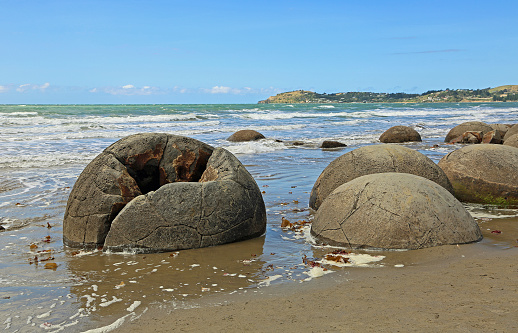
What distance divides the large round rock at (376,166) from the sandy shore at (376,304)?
2.60 metres

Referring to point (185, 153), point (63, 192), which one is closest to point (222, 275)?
point (185, 153)

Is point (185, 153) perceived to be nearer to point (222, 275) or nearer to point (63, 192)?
point (222, 275)

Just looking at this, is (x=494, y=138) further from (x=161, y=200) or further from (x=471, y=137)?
(x=161, y=200)

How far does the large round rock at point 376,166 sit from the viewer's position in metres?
7.47

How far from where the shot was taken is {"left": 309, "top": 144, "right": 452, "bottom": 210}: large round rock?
747 centimetres

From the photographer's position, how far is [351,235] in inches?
222

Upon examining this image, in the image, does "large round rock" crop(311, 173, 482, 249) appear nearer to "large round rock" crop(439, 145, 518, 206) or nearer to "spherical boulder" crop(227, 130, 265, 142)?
"large round rock" crop(439, 145, 518, 206)

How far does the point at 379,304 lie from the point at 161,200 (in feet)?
9.63

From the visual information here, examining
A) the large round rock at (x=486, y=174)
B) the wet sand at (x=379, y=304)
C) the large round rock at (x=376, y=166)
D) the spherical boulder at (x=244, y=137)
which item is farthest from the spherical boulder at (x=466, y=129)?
the wet sand at (x=379, y=304)

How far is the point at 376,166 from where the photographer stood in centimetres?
749

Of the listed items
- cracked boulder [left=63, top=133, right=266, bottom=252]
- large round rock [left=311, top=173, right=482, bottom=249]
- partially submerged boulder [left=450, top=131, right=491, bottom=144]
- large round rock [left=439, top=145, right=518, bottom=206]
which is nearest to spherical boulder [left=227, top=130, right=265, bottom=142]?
partially submerged boulder [left=450, top=131, right=491, bottom=144]

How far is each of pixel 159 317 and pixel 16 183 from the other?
29.0ft

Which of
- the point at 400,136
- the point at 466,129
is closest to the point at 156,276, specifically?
the point at 400,136

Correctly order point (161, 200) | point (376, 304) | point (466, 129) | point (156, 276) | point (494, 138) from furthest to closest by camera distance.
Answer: point (466, 129) → point (494, 138) → point (161, 200) → point (156, 276) → point (376, 304)
